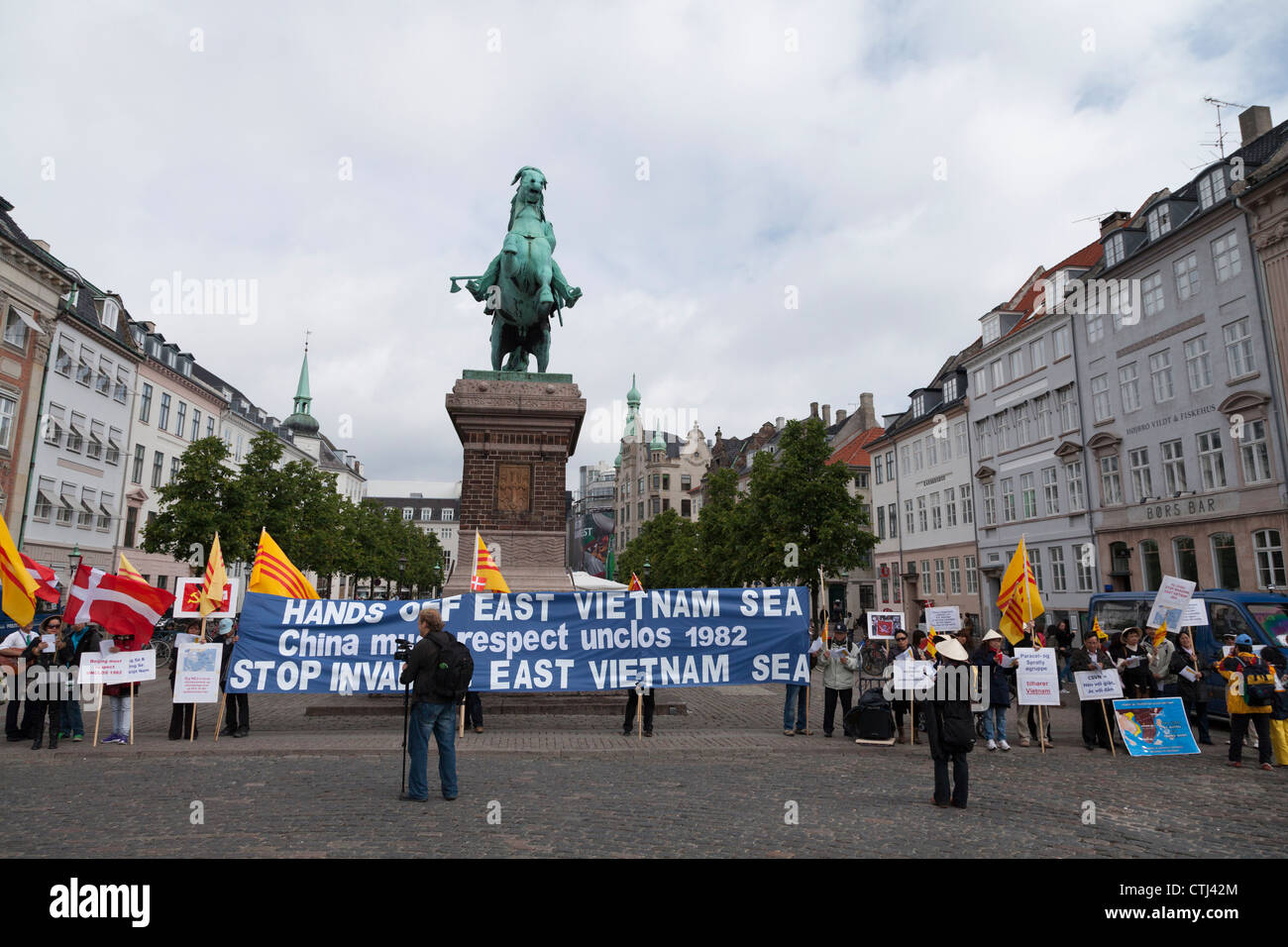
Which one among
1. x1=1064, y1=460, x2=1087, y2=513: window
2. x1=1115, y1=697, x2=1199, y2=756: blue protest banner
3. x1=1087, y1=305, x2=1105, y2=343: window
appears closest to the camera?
x1=1115, y1=697, x2=1199, y2=756: blue protest banner

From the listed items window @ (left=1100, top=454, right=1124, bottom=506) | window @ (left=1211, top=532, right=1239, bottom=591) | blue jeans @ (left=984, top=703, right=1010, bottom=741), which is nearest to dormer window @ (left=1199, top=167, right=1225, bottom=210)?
window @ (left=1100, top=454, right=1124, bottom=506)

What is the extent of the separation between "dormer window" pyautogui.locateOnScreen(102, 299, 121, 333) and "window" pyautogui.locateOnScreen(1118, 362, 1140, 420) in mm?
49476

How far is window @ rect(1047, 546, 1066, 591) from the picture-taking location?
3581 centimetres

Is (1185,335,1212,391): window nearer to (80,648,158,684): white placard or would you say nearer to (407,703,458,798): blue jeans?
(407,703,458,798): blue jeans

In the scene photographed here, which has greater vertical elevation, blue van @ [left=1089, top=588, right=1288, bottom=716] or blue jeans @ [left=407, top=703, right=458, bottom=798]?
blue van @ [left=1089, top=588, right=1288, bottom=716]

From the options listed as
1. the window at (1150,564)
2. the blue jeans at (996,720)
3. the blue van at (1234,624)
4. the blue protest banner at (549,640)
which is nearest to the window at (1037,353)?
the window at (1150,564)

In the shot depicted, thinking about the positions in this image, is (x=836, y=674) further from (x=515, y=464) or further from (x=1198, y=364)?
(x=1198, y=364)

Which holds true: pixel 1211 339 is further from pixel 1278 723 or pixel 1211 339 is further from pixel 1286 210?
pixel 1278 723

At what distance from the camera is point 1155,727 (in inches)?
469

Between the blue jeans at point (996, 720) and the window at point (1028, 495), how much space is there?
93.5 feet

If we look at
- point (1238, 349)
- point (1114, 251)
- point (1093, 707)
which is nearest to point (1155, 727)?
point (1093, 707)

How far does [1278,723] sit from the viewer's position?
11070 millimetres
